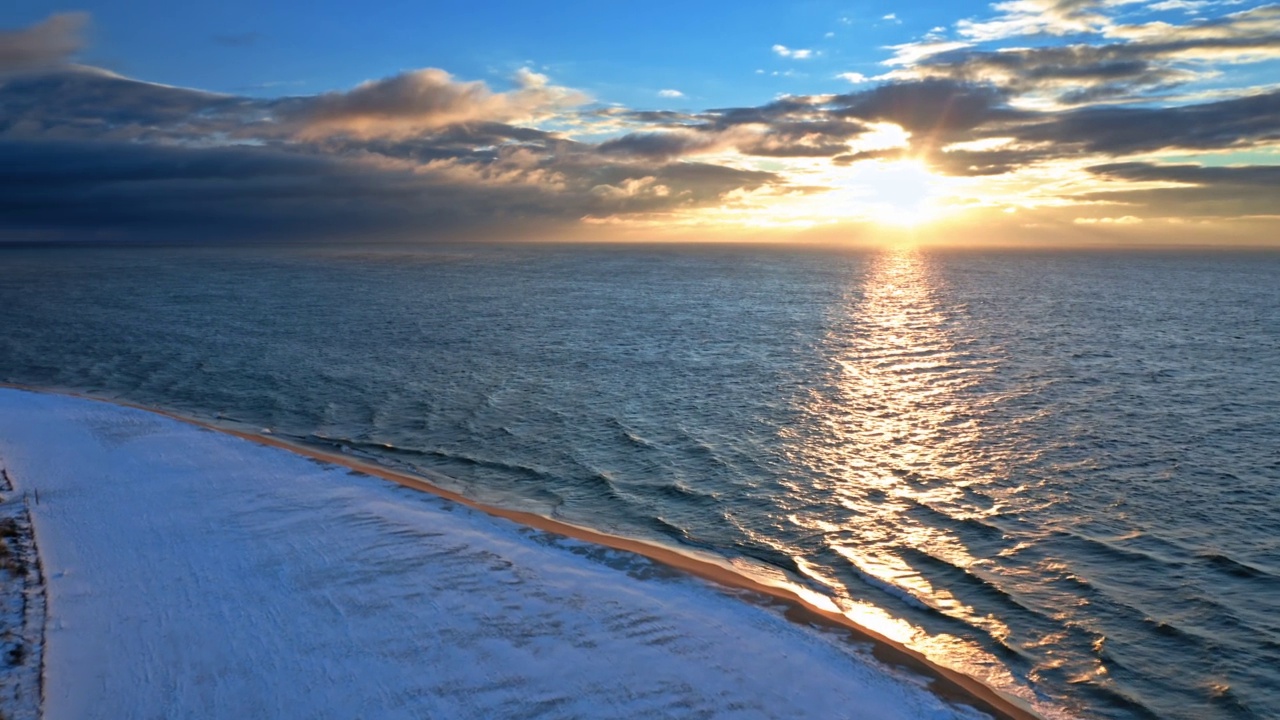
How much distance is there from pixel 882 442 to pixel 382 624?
72.5 ft

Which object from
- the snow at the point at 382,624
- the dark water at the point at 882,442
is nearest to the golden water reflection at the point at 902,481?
the dark water at the point at 882,442

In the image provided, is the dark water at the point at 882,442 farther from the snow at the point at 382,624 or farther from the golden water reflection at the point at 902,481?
the snow at the point at 382,624

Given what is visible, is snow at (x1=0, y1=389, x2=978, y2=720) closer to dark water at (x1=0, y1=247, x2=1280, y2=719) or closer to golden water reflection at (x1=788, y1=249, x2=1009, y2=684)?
golden water reflection at (x1=788, y1=249, x2=1009, y2=684)

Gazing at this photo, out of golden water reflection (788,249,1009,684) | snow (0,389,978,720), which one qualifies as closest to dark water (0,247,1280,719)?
golden water reflection (788,249,1009,684)

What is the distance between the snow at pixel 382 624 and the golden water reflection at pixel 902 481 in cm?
329

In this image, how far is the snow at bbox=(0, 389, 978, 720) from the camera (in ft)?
45.3

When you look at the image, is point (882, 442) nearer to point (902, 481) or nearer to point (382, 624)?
point (902, 481)

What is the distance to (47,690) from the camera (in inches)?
534

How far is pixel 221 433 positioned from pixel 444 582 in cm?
1780

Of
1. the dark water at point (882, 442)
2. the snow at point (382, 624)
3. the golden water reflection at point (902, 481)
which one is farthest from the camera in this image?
the golden water reflection at point (902, 481)

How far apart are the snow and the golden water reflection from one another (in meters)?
3.29

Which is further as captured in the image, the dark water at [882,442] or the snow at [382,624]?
the dark water at [882,442]

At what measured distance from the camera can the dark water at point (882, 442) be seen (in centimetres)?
1789

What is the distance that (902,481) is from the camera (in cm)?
2727
